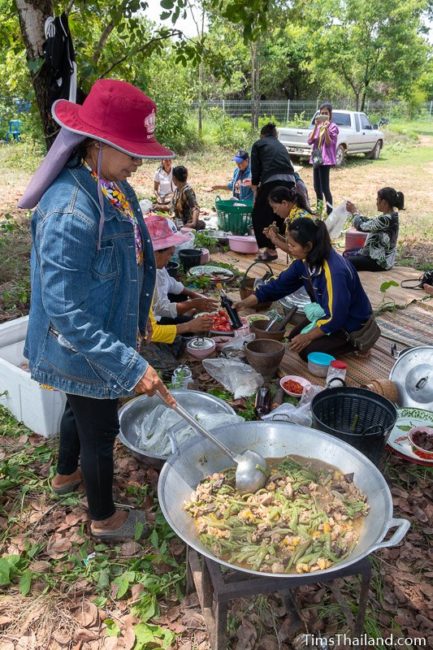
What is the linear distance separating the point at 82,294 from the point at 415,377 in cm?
274

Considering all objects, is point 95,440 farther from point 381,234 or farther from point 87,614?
point 381,234

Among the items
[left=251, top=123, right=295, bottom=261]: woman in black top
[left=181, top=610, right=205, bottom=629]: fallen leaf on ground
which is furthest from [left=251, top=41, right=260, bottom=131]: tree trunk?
[left=181, top=610, right=205, bottom=629]: fallen leaf on ground

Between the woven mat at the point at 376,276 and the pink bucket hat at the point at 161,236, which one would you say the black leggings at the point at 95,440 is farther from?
the woven mat at the point at 376,276

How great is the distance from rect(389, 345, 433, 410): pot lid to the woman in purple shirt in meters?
6.06

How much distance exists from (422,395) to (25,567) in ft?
9.29

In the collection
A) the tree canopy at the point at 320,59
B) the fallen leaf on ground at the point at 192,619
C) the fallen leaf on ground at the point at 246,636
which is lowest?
the fallen leaf on ground at the point at 192,619

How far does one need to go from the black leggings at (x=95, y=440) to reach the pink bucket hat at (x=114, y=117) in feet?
3.51

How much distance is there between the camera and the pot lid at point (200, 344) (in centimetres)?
425

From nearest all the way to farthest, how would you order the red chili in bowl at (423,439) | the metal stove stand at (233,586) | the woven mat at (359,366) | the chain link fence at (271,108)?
the metal stove stand at (233,586)
the red chili in bowl at (423,439)
the woven mat at (359,366)
the chain link fence at (271,108)

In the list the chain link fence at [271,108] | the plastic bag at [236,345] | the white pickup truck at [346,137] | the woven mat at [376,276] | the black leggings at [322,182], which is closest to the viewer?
the plastic bag at [236,345]

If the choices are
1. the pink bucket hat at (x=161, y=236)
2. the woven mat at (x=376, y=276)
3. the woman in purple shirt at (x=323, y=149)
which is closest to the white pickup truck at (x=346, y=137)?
the woman in purple shirt at (x=323, y=149)

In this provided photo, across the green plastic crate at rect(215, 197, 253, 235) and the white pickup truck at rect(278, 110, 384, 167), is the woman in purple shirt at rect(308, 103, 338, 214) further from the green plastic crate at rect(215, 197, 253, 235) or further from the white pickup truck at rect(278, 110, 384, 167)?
the white pickup truck at rect(278, 110, 384, 167)

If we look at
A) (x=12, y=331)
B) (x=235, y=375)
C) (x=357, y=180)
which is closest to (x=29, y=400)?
(x=12, y=331)

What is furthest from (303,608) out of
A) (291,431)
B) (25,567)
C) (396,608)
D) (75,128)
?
(75,128)
